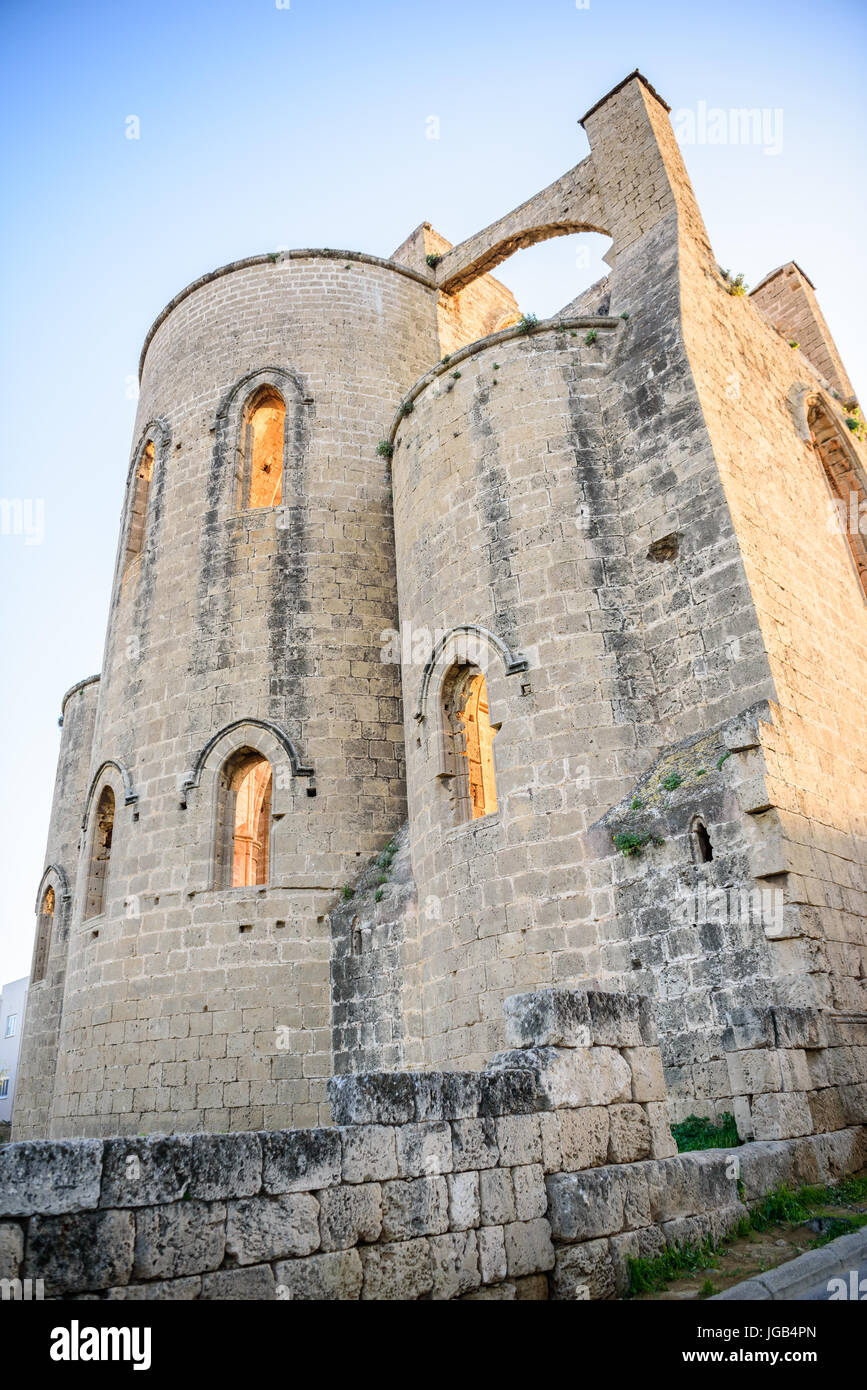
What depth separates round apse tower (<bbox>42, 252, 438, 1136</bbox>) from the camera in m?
10.5

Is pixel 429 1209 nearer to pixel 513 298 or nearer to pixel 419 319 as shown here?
pixel 419 319

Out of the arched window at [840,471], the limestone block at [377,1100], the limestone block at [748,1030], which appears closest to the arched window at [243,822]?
the limestone block at [748,1030]

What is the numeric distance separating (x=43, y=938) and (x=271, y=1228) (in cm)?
1392

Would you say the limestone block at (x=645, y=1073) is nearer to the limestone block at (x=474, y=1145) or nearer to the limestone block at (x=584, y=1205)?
the limestone block at (x=584, y=1205)

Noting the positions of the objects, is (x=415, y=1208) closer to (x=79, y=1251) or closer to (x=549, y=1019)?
(x=549, y=1019)

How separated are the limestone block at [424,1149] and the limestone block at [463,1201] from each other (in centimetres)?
7

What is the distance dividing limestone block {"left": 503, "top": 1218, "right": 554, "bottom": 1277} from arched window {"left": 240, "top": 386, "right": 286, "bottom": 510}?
1078 centimetres

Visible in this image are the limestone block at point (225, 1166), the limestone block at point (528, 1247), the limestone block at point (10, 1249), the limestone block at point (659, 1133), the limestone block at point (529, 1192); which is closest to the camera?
the limestone block at point (10, 1249)

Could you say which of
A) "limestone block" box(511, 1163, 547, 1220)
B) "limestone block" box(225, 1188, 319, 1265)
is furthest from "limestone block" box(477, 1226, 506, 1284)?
"limestone block" box(225, 1188, 319, 1265)

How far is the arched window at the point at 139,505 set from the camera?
14.3 m

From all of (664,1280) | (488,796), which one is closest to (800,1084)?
(664,1280)

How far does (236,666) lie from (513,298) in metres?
10.2

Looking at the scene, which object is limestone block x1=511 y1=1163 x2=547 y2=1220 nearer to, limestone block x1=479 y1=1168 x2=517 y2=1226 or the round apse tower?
limestone block x1=479 y1=1168 x2=517 y2=1226
